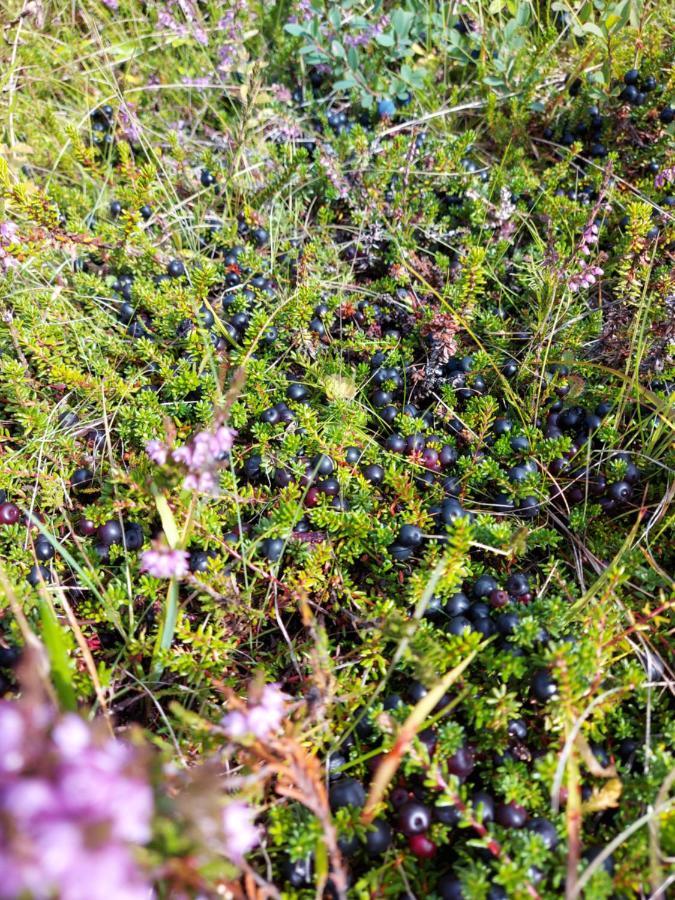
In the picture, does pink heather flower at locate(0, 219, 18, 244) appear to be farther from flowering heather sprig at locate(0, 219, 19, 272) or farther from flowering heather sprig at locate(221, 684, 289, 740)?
flowering heather sprig at locate(221, 684, 289, 740)

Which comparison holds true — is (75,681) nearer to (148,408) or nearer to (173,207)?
(148,408)

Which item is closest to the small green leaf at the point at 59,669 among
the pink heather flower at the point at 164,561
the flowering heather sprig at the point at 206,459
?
the pink heather flower at the point at 164,561

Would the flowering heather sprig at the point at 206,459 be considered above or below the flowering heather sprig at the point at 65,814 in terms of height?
below

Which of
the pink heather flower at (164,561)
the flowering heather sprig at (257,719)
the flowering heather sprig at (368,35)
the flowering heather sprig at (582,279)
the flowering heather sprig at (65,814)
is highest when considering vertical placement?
the flowering heather sprig at (368,35)

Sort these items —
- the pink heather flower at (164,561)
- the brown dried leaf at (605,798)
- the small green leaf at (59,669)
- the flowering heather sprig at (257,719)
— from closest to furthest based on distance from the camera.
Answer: the flowering heather sprig at (257,719) → the small green leaf at (59,669) → the brown dried leaf at (605,798) → the pink heather flower at (164,561)

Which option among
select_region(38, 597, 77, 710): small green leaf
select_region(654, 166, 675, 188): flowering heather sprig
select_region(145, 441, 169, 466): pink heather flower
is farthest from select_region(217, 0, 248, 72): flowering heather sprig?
select_region(38, 597, 77, 710): small green leaf

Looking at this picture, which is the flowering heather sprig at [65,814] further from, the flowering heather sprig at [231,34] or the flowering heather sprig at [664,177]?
the flowering heather sprig at [231,34]

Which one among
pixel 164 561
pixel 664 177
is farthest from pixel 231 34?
pixel 164 561

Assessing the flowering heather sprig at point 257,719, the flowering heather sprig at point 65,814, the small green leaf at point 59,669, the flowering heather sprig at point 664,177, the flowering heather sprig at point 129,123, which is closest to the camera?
the flowering heather sprig at point 65,814
